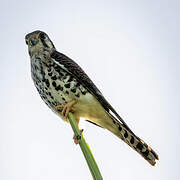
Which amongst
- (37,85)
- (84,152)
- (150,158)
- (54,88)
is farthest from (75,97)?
(84,152)

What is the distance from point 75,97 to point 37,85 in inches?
21.9

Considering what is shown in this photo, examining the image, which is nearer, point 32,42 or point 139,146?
point 139,146

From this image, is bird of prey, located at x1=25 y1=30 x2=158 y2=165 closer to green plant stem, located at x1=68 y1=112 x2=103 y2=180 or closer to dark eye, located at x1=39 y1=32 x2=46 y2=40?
dark eye, located at x1=39 y1=32 x2=46 y2=40

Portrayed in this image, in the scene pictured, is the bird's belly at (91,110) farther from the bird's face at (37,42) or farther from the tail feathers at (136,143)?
the bird's face at (37,42)

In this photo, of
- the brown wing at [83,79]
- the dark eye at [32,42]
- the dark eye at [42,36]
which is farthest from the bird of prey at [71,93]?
the dark eye at [42,36]

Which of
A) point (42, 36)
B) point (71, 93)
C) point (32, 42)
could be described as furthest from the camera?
point (42, 36)

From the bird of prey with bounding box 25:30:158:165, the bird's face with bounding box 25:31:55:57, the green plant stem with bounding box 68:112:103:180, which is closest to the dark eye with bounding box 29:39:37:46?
the bird's face with bounding box 25:31:55:57

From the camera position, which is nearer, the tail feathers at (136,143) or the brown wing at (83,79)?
the tail feathers at (136,143)

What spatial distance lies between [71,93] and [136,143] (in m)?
1.04

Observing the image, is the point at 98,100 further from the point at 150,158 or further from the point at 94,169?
the point at 94,169

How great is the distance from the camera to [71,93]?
4113 mm

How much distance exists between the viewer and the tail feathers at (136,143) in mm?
3305

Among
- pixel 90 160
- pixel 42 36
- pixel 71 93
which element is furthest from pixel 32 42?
pixel 90 160

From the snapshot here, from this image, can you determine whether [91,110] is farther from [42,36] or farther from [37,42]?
[42,36]
